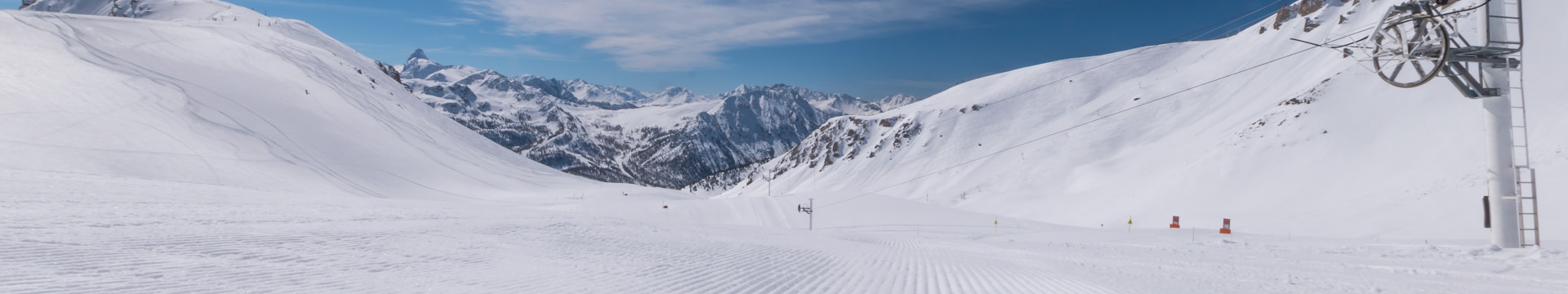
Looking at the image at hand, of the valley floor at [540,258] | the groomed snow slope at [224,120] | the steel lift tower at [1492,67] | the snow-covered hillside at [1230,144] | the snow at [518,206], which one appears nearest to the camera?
the valley floor at [540,258]

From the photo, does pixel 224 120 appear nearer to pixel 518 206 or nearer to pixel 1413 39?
pixel 518 206

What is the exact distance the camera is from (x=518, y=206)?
128 feet

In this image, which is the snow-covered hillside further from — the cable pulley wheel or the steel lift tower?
the steel lift tower

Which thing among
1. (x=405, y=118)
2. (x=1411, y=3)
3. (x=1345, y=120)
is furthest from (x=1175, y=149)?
(x=405, y=118)

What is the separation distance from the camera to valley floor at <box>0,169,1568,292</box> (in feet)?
30.5

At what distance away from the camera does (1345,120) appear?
142 ft

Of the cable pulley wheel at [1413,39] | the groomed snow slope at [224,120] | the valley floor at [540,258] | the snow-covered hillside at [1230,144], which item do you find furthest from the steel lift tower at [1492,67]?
the groomed snow slope at [224,120]

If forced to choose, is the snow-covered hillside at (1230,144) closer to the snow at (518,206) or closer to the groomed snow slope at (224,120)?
the snow at (518,206)

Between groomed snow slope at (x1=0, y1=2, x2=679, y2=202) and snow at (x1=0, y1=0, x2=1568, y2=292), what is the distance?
23 centimetres

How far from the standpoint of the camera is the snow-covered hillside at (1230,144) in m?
28.9

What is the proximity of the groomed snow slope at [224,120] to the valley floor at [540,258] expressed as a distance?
31.9 ft

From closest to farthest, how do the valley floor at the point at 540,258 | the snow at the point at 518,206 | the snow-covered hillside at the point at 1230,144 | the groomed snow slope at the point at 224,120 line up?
the valley floor at the point at 540,258 → the snow at the point at 518,206 → the groomed snow slope at the point at 224,120 → the snow-covered hillside at the point at 1230,144

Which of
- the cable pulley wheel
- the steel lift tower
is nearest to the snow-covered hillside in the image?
the cable pulley wheel

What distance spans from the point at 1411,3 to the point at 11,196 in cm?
3146
